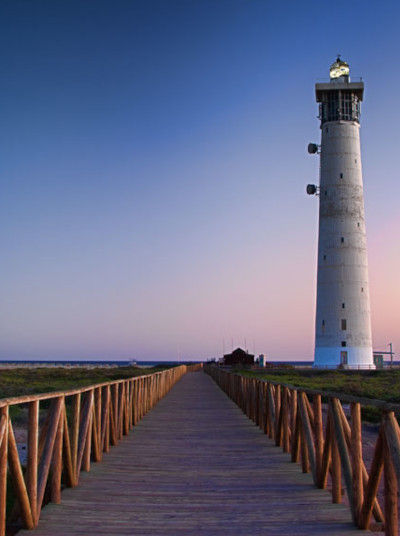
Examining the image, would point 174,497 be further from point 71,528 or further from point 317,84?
point 317,84

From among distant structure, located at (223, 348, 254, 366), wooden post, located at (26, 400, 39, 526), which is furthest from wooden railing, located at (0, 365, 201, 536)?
distant structure, located at (223, 348, 254, 366)

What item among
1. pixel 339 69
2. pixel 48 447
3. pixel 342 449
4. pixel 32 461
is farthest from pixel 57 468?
pixel 339 69

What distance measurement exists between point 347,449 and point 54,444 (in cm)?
299

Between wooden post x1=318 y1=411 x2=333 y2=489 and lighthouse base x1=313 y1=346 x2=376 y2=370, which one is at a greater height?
lighthouse base x1=313 y1=346 x2=376 y2=370

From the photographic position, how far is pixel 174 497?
6488 mm

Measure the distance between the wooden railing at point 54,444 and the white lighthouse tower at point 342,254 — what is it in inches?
1261

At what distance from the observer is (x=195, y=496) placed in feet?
21.6

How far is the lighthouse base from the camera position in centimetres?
4128

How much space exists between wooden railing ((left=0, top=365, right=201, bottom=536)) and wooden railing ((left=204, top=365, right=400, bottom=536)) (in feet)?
9.26

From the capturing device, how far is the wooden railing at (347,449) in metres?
4.56

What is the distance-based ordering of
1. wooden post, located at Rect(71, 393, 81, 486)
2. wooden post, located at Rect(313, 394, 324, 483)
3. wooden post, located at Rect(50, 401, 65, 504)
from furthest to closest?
wooden post, located at Rect(313, 394, 324, 483) → wooden post, located at Rect(71, 393, 81, 486) → wooden post, located at Rect(50, 401, 65, 504)

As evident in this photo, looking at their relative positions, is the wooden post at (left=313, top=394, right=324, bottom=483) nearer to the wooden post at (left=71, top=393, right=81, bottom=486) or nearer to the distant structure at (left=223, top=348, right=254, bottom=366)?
the wooden post at (left=71, top=393, right=81, bottom=486)

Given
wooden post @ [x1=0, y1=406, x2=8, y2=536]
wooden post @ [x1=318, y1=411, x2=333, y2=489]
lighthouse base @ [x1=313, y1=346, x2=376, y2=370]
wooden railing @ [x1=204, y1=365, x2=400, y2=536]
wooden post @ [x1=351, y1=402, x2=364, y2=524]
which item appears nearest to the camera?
wooden post @ [x1=0, y1=406, x2=8, y2=536]

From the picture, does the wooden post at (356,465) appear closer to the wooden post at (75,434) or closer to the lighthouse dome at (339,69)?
the wooden post at (75,434)
